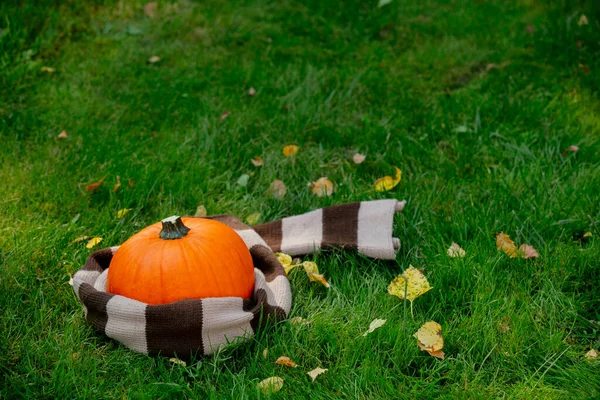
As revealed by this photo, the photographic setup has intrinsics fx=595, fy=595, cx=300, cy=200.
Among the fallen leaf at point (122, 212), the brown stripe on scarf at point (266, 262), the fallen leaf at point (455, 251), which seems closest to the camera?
the brown stripe on scarf at point (266, 262)

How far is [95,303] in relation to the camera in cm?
208

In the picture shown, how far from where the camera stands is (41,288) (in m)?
2.32

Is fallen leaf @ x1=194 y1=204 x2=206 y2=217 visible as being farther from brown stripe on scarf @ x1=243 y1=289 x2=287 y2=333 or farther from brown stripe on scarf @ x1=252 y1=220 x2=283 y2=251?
brown stripe on scarf @ x1=243 y1=289 x2=287 y2=333

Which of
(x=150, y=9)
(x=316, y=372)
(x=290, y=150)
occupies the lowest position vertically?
(x=316, y=372)

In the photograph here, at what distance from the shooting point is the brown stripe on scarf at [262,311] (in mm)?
2096

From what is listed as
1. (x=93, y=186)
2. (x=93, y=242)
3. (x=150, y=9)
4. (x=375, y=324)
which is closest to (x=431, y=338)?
(x=375, y=324)

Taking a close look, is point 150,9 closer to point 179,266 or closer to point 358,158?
point 358,158

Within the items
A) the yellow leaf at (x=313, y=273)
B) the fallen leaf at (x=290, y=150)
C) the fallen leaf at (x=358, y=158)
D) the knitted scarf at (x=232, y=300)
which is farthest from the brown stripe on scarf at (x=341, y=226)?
the fallen leaf at (x=290, y=150)

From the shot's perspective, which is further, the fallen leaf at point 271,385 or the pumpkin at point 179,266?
the pumpkin at point 179,266

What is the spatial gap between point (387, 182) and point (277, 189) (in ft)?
1.84

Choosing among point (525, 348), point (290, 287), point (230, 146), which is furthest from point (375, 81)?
point (525, 348)

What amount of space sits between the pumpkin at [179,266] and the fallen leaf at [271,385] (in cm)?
34

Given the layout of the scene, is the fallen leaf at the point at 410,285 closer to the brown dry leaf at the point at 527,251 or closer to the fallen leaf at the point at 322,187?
the brown dry leaf at the point at 527,251

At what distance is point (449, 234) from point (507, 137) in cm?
97
